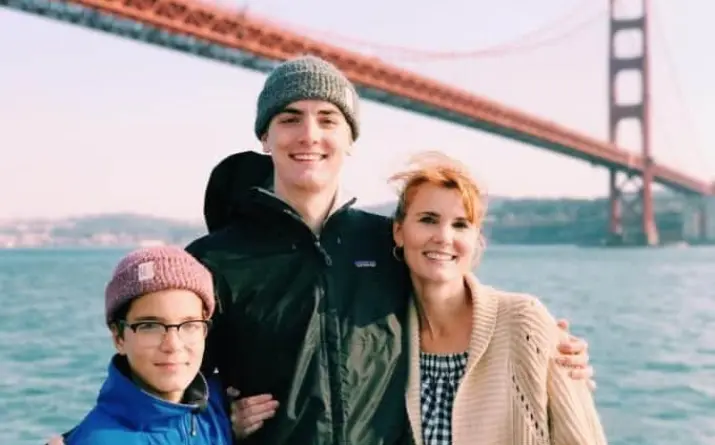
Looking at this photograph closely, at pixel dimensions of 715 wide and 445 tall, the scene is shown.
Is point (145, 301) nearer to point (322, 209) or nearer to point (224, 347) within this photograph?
point (224, 347)

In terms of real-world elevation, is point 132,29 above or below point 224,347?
above

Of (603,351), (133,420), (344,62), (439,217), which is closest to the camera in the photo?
(133,420)

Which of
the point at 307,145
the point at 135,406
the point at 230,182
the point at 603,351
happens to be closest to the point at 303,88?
the point at 307,145

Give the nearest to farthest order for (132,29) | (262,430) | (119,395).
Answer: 1. (119,395)
2. (262,430)
3. (132,29)

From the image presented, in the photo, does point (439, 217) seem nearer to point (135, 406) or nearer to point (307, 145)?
point (307, 145)

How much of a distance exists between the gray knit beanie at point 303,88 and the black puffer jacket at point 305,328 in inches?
5.3

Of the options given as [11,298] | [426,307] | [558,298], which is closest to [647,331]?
[558,298]

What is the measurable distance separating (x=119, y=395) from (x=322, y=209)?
436mm

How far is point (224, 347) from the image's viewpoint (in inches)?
57.6

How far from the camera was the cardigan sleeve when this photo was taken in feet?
4.74

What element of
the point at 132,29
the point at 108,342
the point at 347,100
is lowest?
the point at 108,342

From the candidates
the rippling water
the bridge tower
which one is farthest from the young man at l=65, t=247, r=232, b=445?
the bridge tower

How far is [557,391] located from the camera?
1463 millimetres

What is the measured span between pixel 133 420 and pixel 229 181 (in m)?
0.48
